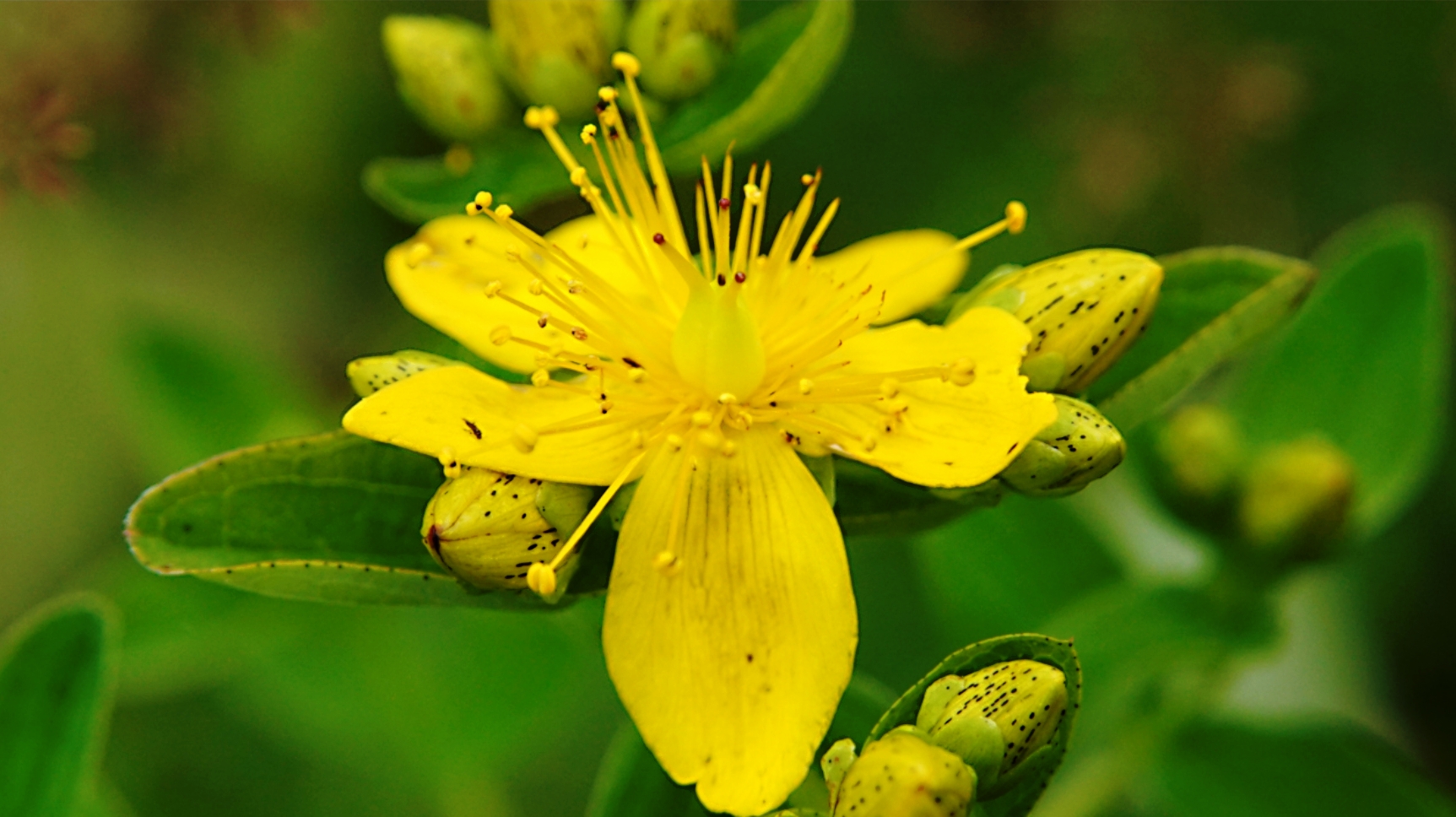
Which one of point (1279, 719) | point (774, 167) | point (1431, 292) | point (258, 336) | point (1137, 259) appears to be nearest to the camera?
point (1137, 259)

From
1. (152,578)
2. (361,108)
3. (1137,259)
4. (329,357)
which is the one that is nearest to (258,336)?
(329,357)

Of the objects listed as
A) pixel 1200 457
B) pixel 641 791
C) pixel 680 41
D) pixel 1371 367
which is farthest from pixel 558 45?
pixel 1371 367

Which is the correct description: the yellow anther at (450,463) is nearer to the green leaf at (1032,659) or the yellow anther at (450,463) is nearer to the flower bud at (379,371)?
the flower bud at (379,371)

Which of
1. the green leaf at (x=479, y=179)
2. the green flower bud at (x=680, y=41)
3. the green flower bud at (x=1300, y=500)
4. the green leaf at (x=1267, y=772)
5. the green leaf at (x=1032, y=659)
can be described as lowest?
the green leaf at (x=1267, y=772)

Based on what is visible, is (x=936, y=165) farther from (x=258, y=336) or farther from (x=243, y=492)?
(x=243, y=492)

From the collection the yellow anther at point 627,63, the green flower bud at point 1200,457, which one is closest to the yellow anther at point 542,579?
the yellow anther at point 627,63

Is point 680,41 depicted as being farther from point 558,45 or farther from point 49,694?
point 49,694

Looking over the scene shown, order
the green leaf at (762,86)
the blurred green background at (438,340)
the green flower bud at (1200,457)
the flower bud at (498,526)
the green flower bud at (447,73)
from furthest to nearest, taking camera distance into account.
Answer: the blurred green background at (438,340) < the green flower bud at (1200,457) < the green flower bud at (447,73) < the green leaf at (762,86) < the flower bud at (498,526)
